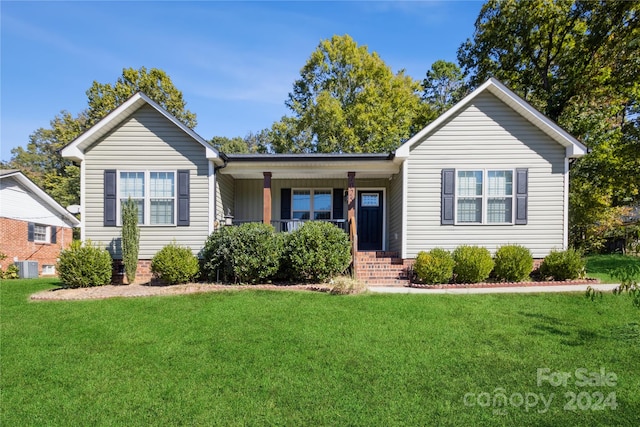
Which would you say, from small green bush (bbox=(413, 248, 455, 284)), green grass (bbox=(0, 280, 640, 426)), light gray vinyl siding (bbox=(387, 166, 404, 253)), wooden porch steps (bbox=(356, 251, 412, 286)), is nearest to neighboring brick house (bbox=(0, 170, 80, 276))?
green grass (bbox=(0, 280, 640, 426))

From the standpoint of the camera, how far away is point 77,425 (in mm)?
3359

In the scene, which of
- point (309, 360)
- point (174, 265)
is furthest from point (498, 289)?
point (174, 265)

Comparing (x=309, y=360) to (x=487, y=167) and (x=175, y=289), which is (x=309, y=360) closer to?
(x=175, y=289)

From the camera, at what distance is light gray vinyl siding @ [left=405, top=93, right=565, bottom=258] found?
32.7ft

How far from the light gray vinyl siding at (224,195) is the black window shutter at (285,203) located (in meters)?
1.73

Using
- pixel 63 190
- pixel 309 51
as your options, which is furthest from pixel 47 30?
pixel 63 190

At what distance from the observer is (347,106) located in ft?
77.5

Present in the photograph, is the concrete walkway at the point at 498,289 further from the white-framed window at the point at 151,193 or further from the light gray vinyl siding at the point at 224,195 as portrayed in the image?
the white-framed window at the point at 151,193

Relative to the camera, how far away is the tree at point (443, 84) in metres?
22.7

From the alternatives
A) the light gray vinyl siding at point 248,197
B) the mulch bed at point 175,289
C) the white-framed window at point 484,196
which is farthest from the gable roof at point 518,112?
the light gray vinyl siding at point 248,197

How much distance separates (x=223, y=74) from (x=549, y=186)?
1108 centimetres

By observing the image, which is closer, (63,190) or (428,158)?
(428,158)

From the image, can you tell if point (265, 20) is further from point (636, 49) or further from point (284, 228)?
point (636, 49)

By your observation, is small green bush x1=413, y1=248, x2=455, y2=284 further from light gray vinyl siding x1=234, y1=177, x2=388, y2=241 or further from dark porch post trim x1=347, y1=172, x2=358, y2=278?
light gray vinyl siding x1=234, y1=177, x2=388, y2=241
